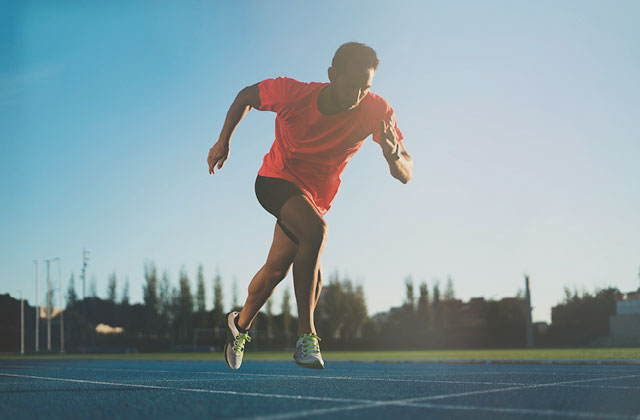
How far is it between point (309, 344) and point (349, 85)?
5.16 feet

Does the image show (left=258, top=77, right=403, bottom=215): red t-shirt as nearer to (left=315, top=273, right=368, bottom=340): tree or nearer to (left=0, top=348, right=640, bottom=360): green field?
(left=0, top=348, right=640, bottom=360): green field

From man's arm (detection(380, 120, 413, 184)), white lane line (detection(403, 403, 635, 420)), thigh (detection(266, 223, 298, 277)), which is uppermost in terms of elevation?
man's arm (detection(380, 120, 413, 184))

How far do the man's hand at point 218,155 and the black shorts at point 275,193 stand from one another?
29cm

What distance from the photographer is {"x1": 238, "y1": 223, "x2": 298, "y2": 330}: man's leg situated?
13.5 feet

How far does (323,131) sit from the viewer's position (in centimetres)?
398

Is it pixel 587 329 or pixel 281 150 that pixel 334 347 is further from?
pixel 281 150

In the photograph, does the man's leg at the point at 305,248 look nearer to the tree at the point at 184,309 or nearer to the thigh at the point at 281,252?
the thigh at the point at 281,252

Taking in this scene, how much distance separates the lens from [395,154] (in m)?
3.96

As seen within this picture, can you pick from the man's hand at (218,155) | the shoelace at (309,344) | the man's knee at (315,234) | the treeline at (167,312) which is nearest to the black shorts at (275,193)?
the man's knee at (315,234)

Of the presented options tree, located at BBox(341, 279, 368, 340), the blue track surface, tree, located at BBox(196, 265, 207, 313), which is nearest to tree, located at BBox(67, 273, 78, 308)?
tree, located at BBox(196, 265, 207, 313)

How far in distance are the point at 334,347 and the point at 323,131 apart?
48092 mm

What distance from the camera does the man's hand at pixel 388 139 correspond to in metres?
3.83

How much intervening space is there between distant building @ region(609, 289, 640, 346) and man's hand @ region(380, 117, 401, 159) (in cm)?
4272

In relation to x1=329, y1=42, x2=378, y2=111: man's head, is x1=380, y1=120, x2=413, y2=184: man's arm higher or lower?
lower
